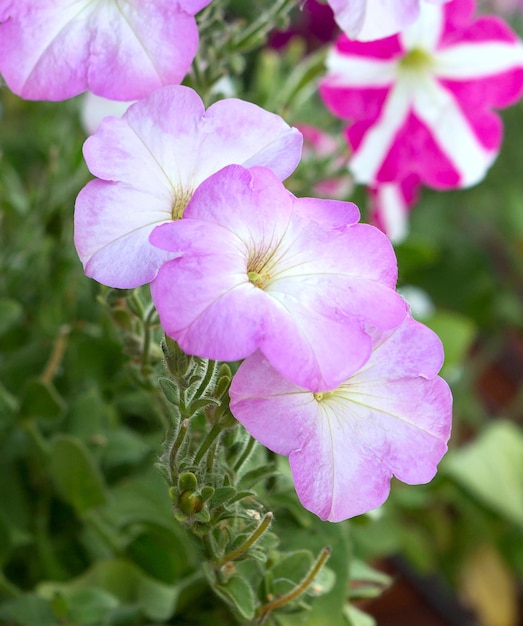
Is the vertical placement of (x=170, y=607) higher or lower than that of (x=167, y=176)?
lower

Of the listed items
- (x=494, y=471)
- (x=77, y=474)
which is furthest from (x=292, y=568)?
(x=494, y=471)

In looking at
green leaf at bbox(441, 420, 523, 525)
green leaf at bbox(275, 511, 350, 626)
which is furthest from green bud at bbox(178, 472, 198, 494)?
green leaf at bbox(441, 420, 523, 525)

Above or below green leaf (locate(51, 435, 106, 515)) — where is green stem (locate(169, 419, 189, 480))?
above

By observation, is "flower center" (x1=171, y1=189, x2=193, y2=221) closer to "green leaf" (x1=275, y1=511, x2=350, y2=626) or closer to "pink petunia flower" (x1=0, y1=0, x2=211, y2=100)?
"pink petunia flower" (x1=0, y1=0, x2=211, y2=100)

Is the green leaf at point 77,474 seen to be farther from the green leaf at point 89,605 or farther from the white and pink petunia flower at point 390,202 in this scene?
the white and pink petunia flower at point 390,202

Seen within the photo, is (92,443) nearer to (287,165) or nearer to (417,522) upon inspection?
(287,165)

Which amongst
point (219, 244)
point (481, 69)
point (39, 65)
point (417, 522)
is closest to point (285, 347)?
point (219, 244)
